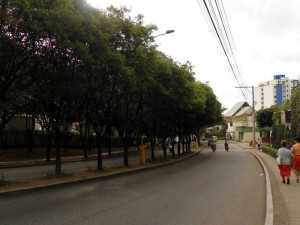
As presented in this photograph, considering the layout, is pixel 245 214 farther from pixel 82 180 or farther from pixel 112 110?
pixel 112 110

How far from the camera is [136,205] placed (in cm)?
1080

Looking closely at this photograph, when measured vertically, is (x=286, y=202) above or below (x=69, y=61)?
below

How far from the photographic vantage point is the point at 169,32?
78.6 feet

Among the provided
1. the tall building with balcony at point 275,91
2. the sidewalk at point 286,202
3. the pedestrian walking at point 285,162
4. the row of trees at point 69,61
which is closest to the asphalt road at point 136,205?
the sidewalk at point 286,202

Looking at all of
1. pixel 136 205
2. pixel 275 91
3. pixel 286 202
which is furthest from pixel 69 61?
pixel 275 91

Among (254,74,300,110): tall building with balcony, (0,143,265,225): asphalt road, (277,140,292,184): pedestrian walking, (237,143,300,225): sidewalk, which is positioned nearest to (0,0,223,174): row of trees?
(0,143,265,225): asphalt road

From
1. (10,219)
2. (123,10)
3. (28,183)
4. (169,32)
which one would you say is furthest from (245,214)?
(169,32)

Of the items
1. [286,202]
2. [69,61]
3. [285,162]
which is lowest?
[286,202]

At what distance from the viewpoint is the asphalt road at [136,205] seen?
8961mm

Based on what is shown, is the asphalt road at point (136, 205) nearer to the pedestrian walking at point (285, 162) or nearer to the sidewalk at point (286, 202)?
the sidewalk at point (286, 202)

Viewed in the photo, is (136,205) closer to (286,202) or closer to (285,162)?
(286,202)

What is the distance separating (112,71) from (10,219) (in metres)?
9.47

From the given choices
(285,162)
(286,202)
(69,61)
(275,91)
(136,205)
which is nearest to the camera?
(136,205)

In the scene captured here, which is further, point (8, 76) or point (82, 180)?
point (82, 180)
